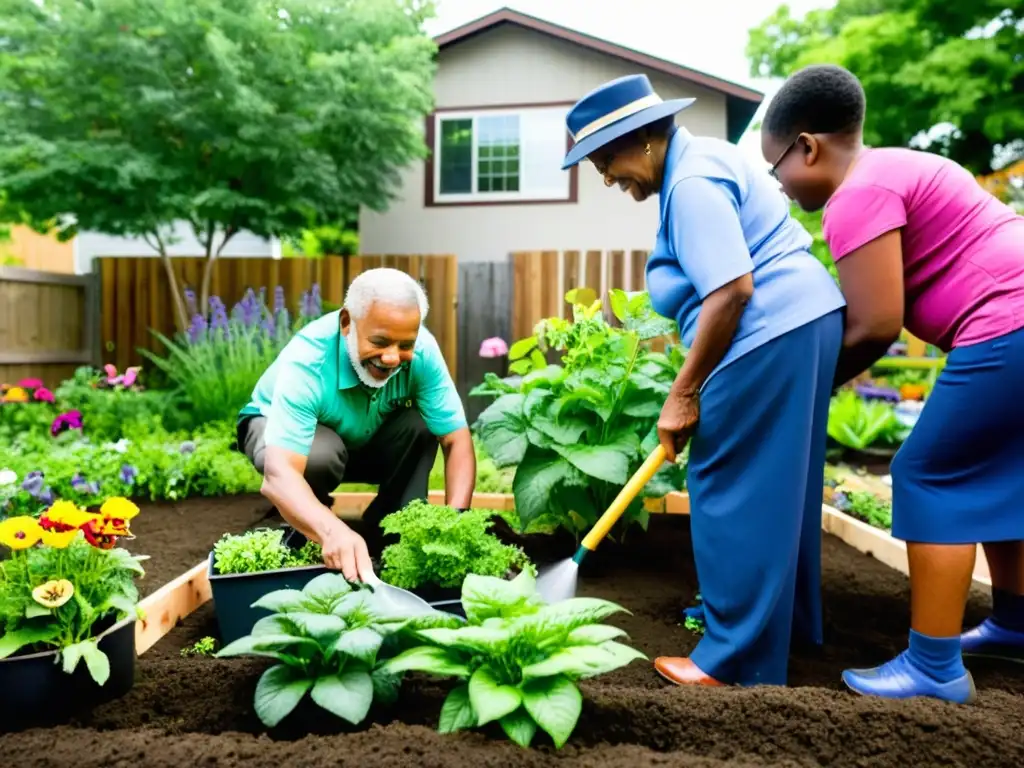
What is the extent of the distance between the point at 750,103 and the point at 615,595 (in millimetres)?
9094

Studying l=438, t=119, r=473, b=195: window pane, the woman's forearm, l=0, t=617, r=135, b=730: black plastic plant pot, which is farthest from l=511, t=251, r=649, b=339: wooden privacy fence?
l=0, t=617, r=135, b=730: black plastic plant pot

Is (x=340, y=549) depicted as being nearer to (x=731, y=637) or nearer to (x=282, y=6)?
(x=731, y=637)

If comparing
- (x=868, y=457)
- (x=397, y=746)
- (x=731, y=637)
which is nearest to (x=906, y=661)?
(x=731, y=637)

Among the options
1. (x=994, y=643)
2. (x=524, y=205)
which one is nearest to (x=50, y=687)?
(x=994, y=643)

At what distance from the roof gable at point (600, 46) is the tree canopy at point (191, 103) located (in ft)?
7.53

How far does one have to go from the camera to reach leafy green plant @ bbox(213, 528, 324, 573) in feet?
7.51

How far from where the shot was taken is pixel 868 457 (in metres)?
6.00

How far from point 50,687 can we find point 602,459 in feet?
5.45

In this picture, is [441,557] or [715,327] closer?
[715,327]

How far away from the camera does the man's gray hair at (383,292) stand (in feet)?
7.32

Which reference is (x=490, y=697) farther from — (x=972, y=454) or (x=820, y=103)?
(x=820, y=103)

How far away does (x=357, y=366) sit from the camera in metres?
2.46

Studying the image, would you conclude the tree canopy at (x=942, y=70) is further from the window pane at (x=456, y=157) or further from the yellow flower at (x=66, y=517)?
the yellow flower at (x=66, y=517)

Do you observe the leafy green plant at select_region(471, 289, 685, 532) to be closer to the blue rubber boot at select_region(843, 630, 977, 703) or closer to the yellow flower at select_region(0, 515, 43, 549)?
the blue rubber boot at select_region(843, 630, 977, 703)
